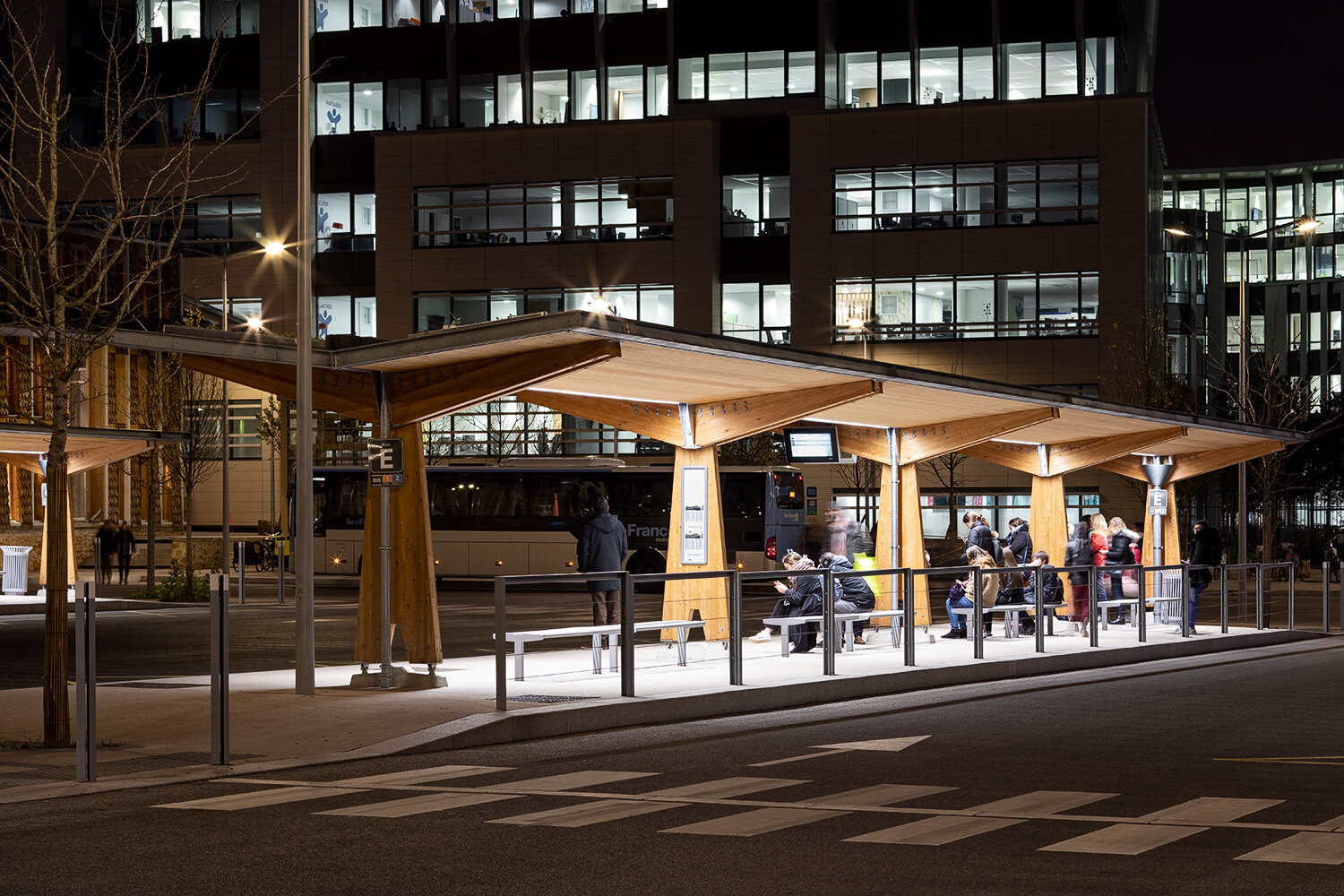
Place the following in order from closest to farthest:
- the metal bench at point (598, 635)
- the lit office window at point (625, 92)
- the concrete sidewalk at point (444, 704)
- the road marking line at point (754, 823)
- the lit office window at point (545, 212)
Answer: the road marking line at point (754, 823) < the concrete sidewalk at point (444, 704) < the metal bench at point (598, 635) < the lit office window at point (545, 212) < the lit office window at point (625, 92)

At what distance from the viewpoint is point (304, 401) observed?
49.7ft

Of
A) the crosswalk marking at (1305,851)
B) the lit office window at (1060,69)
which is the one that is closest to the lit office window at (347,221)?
the lit office window at (1060,69)

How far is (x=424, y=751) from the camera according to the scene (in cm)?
1180

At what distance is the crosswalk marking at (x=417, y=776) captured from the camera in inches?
397

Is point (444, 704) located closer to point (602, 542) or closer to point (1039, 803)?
point (602, 542)

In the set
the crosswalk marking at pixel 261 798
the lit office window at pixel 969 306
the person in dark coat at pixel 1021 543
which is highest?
the lit office window at pixel 969 306

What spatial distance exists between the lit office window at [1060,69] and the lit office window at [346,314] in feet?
84.7

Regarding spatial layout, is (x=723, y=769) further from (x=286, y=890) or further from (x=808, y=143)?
(x=808, y=143)

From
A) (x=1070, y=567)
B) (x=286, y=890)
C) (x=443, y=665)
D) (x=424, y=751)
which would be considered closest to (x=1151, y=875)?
(x=286, y=890)

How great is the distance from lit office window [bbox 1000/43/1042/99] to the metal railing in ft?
102

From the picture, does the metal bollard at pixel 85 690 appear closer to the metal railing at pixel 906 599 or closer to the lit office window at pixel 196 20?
the metal railing at pixel 906 599

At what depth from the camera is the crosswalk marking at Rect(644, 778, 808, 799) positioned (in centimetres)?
950

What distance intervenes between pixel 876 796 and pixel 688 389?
1020cm

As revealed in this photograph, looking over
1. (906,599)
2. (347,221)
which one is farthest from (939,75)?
(906,599)
